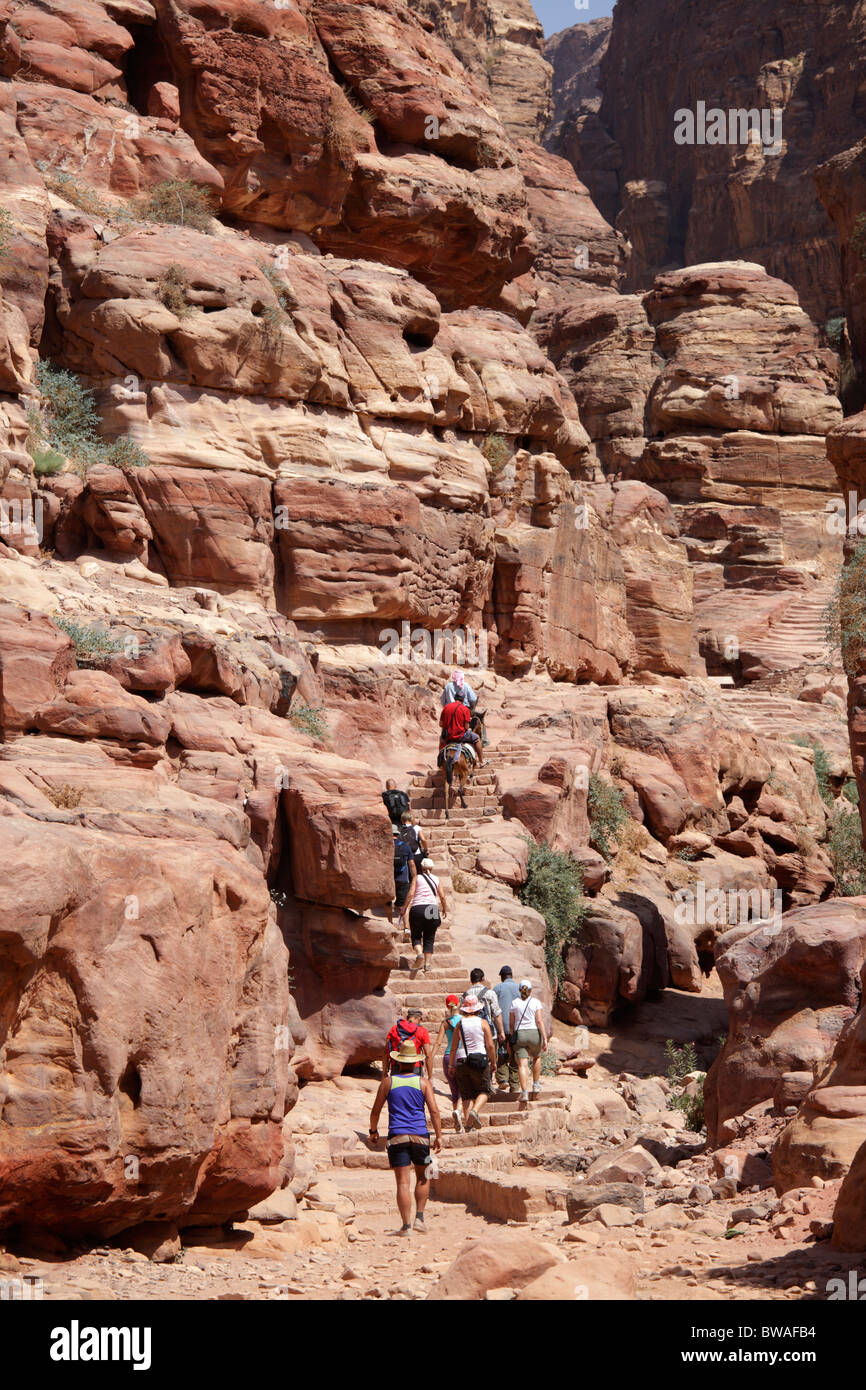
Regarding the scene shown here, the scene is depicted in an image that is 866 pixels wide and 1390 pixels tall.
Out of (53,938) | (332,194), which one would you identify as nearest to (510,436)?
(332,194)

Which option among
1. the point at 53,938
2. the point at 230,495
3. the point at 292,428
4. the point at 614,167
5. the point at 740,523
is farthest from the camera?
the point at 614,167

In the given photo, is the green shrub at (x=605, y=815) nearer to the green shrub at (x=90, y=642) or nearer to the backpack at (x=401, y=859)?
the backpack at (x=401, y=859)

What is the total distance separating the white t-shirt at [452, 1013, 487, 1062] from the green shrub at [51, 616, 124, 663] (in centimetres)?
442

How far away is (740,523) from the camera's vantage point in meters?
45.5

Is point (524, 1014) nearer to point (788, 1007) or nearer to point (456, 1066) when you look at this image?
point (456, 1066)

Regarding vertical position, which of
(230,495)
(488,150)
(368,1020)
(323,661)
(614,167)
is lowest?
(368,1020)

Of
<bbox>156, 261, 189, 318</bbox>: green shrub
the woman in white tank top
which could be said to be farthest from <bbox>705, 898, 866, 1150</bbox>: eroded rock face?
<bbox>156, 261, 189, 318</bbox>: green shrub

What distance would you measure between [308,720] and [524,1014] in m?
5.31

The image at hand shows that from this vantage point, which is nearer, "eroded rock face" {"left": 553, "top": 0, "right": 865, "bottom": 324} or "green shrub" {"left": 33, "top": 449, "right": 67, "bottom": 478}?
"green shrub" {"left": 33, "top": 449, "right": 67, "bottom": 478}

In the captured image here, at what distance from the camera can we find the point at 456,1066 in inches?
519

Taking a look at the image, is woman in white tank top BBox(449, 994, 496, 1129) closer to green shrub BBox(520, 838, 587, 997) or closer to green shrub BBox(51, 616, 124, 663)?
green shrub BBox(51, 616, 124, 663)

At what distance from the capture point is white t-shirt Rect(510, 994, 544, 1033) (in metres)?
14.4
